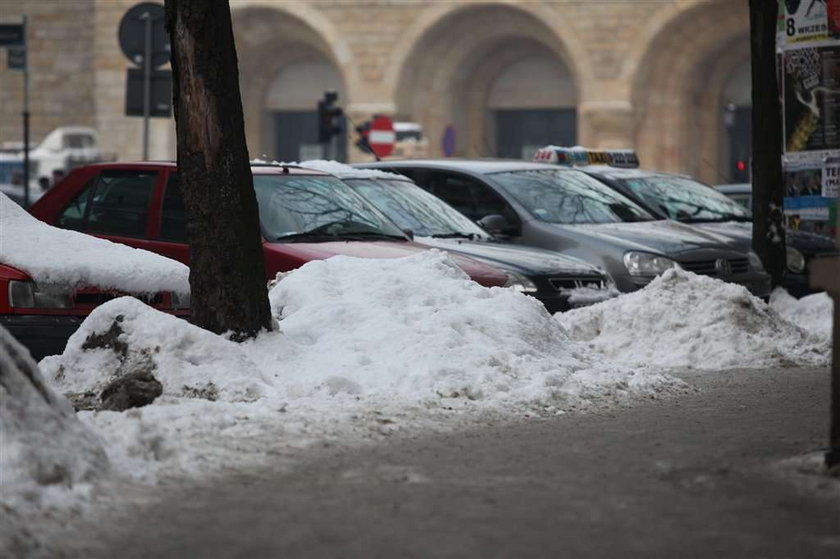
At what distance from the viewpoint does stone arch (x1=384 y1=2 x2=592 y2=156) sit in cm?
4159

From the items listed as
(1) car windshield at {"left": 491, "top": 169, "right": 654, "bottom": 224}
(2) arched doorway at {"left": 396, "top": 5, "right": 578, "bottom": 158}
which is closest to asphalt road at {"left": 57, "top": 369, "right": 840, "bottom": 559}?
(1) car windshield at {"left": 491, "top": 169, "right": 654, "bottom": 224}

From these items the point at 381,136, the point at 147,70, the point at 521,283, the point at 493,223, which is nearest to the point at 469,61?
the point at 381,136

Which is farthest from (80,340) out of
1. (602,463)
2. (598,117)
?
(598,117)

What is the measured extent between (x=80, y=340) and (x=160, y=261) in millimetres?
1303

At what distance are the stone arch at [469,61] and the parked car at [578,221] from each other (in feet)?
78.6

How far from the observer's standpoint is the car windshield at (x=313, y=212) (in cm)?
1266

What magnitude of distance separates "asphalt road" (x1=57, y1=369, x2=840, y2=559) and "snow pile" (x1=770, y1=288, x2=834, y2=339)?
688 centimetres

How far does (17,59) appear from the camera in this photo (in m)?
34.0

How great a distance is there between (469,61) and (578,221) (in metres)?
28.7

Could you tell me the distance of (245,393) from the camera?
356 inches

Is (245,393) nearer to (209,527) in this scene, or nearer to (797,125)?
(209,527)

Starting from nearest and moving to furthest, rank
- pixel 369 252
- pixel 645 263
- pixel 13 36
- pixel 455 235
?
pixel 369 252 < pixel 455 235 < pixel 645 263 < pixel 13 36

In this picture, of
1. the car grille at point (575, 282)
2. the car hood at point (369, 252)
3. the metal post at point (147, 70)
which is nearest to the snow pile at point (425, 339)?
the car hood at point (369, 252)

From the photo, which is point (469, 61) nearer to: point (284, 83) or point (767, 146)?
point (284, 83)
